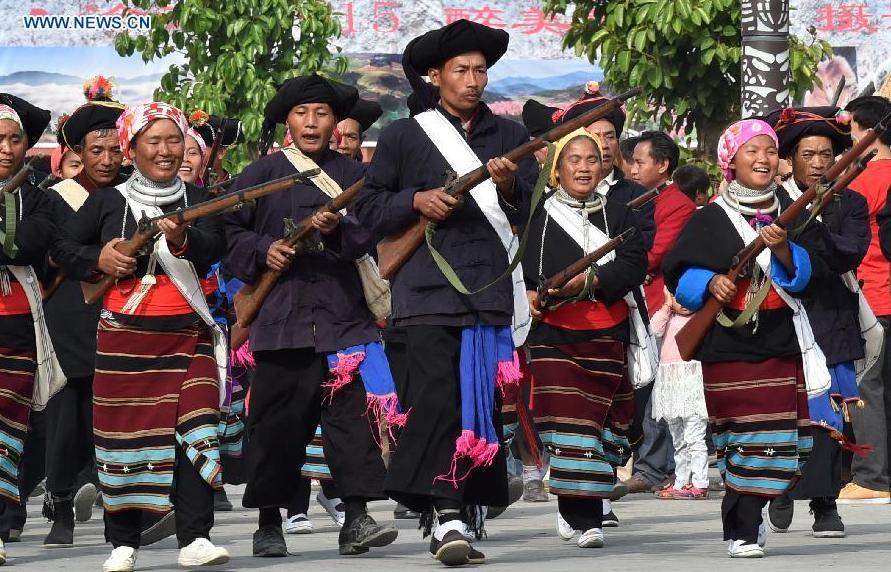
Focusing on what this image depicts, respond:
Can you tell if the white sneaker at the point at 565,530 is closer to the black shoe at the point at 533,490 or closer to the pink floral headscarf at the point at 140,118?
the pink floral headscarf at the point at 140,118

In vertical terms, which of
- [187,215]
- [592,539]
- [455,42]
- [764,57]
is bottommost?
[592,539]

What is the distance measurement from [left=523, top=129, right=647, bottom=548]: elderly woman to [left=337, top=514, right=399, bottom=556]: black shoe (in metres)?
0.86

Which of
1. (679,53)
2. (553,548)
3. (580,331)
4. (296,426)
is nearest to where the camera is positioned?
(296,426)

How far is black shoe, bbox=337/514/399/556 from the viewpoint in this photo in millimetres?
9078

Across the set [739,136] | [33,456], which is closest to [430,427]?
[739,136]

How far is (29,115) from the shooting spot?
31.7 ft

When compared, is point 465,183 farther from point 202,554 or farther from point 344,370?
point 202,554

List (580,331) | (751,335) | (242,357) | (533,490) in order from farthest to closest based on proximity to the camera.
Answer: (533,490) < (242,357) < (580,331) < (751,335)

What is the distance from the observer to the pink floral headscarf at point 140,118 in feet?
28.5

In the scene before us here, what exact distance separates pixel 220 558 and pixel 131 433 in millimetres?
693

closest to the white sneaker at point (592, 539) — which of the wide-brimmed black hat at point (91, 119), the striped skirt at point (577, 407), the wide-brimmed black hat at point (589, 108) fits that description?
the striped skirt at point (577, 407)

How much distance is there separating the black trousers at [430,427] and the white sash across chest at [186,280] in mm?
842

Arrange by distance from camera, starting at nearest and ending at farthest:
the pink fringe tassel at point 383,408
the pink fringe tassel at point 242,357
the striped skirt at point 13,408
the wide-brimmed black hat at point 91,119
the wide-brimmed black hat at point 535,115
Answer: the pink fringe tassel at point 383,408 < the striped skirt at point 13,408 < the wide-brimmed black hat at point 91,119 < the pink fringe tassel at point 242,357 < the wide-brimmed black hat at point 535,115

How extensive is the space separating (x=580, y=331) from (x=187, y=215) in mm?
2100
